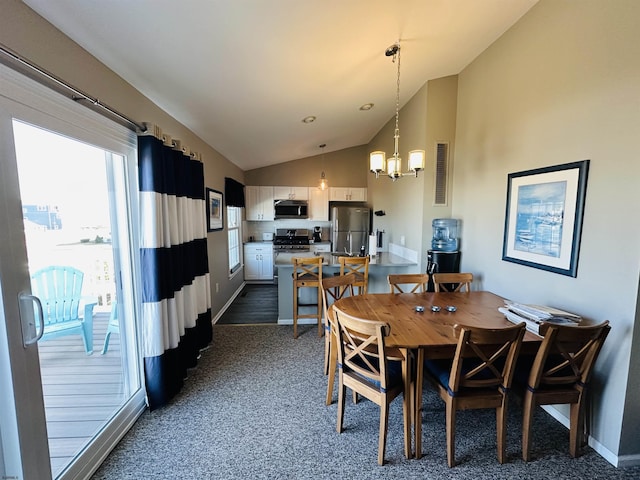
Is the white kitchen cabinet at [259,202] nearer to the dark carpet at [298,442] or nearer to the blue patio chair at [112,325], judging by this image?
the dark carpet at [298,442]

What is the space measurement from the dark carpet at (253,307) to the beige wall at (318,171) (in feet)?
7.98

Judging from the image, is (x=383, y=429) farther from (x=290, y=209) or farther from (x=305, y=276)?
(x=290, y=209)

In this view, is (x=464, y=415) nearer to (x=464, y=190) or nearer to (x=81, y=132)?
(x=464, y=190)

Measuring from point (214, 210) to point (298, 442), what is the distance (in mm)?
3094

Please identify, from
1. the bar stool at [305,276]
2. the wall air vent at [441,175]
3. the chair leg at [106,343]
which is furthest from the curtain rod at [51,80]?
the wall air vent at [441,175]

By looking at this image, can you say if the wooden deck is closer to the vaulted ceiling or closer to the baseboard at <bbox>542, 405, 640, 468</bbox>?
the vaulted ceiling

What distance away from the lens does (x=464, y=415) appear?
209 cm

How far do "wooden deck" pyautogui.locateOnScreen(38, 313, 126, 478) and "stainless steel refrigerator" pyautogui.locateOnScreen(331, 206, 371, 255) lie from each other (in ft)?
13.9

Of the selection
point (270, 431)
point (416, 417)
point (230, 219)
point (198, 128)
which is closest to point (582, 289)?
point (416, 417)

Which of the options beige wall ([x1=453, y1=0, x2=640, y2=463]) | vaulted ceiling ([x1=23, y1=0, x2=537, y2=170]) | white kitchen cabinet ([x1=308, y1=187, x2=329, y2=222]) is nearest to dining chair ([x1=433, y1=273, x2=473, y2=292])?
beige wall ([x1=453, y1=0, x2=640, y2=463])

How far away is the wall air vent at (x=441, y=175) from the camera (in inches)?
132

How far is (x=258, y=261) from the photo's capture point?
5.95m

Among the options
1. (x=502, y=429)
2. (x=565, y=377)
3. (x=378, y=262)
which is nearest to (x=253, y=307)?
(x=378, y=262)

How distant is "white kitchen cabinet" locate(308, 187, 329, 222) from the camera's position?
6035mm
